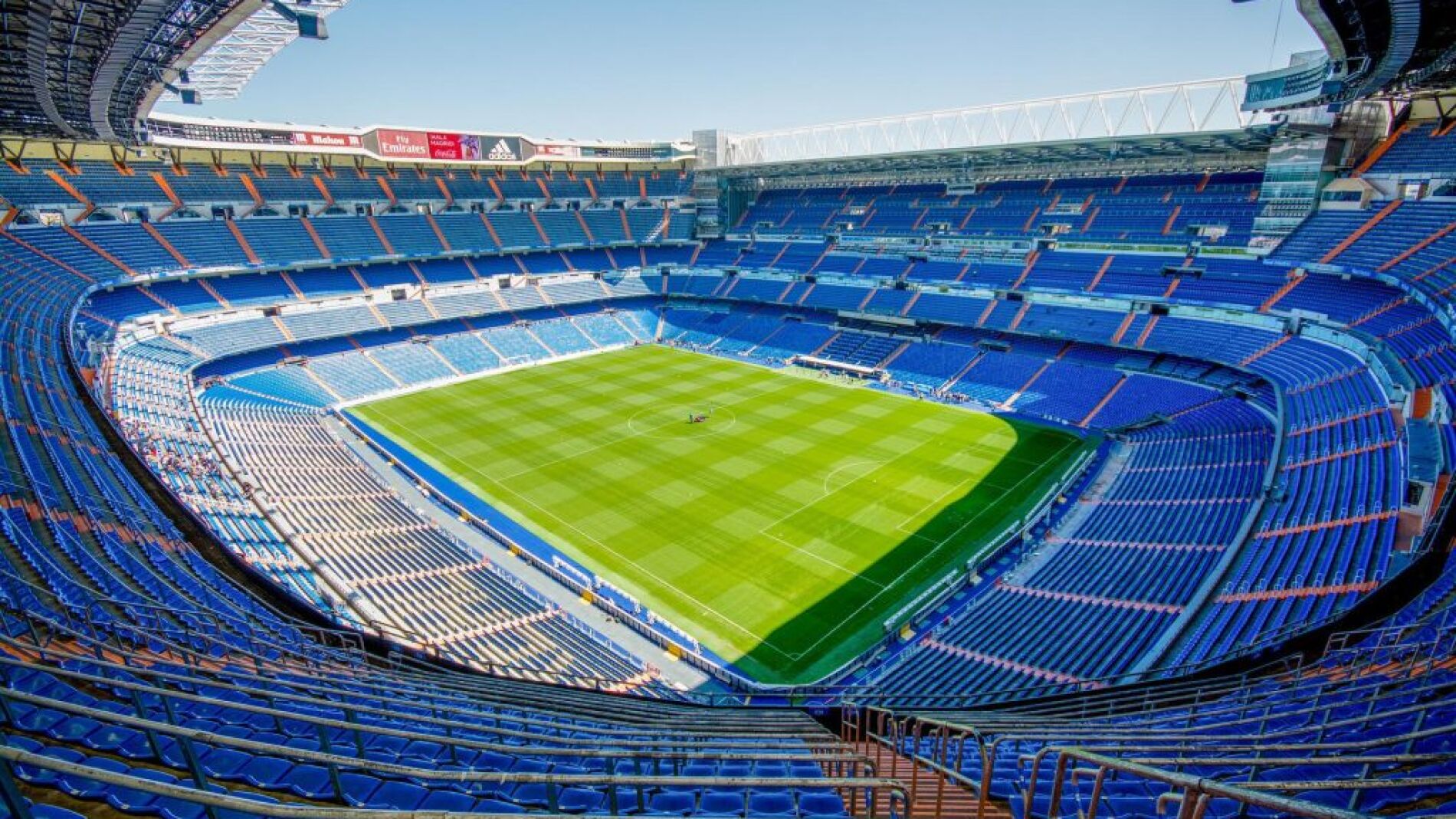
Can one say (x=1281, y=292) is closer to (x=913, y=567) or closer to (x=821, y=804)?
(x=913, y=567)

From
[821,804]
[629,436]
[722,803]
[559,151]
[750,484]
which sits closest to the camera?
[821,804]

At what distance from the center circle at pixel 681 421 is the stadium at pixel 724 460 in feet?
1.38

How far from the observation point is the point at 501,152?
61.9 metres

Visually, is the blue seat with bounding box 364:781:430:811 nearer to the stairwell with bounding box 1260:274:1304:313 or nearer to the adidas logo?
the stairwell with bounding box 1260:274:1304:313

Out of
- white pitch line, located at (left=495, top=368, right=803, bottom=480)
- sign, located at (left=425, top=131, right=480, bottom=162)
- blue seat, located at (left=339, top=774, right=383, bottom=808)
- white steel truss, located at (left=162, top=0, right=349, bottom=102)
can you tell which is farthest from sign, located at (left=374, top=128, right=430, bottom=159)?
blue seat, located at (left=339, top=774, right=383, bottom=808)

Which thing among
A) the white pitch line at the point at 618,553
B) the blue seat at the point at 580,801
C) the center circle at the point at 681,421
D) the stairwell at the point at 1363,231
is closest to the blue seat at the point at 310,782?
the blue seat at the point at 580,801

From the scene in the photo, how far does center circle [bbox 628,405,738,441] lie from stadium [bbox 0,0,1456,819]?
1.38ft

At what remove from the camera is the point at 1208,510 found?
24.6m

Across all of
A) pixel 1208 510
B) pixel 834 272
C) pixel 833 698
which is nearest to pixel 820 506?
pixel 833 698

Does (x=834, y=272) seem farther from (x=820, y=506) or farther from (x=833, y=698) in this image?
(x=833, y=698)

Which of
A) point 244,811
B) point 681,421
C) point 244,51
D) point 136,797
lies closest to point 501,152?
point 681,421

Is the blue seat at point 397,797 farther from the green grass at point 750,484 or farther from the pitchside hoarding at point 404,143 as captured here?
the pitchside hoarding at point 404,143

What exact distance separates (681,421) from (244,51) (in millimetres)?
25181

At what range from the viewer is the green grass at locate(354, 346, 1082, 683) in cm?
2366
